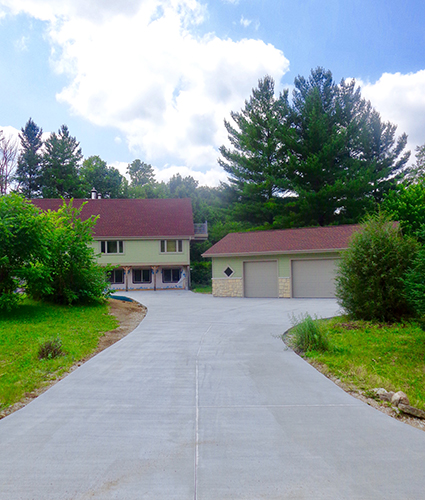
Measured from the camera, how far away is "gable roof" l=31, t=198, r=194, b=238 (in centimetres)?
2995

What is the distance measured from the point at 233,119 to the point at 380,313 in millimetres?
28533

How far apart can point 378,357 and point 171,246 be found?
Answer: 24006 millimetres

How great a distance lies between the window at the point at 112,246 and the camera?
2988 centimetres

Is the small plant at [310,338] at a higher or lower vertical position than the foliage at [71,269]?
lower

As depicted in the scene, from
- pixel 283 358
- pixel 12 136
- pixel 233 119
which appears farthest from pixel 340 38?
pixel 12 136

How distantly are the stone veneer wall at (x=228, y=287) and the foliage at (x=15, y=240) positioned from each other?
12243 millimetres

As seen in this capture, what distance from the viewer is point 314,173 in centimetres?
2981

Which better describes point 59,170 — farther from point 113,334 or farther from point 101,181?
point 113,334

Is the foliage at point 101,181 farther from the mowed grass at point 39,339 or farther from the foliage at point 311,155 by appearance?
the mowed grass at point 39,339

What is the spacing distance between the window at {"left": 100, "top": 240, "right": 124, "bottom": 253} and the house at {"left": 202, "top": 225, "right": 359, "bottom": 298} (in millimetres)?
9814

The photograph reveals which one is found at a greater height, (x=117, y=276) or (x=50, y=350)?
(x=117, y=276)

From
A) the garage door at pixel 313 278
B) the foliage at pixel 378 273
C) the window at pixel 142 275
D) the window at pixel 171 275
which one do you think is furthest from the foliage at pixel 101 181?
the foliage at pixel 378 273

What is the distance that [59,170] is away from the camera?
4759cm

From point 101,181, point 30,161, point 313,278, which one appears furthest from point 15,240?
point 30,161
